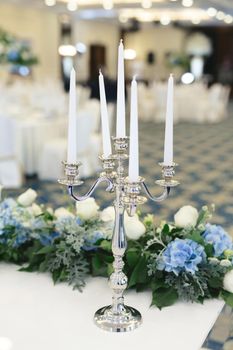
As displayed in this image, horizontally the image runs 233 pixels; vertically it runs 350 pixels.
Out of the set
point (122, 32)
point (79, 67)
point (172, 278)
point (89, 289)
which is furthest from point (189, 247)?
point (122, 32)

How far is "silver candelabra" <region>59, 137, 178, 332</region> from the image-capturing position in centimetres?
137

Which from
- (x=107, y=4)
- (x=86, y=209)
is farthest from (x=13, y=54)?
(x=86, y=209)

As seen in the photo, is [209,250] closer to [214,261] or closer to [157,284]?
[214,261]

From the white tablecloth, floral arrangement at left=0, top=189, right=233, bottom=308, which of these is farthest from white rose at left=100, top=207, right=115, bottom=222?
the white tablecloth

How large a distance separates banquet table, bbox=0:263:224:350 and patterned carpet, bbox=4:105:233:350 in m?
1.25

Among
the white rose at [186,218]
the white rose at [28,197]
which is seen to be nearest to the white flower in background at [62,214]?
the white rose at [28,197]

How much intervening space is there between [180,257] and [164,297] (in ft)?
0.43

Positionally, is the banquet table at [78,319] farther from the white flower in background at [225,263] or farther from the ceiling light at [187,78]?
the ceiling light at [187,78]

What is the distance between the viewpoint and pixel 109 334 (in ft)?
4.72

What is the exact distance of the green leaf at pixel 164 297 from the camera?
1604 millimetres

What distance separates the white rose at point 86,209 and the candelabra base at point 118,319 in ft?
1.30

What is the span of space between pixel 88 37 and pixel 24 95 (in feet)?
32.7

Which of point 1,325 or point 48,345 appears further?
point 1,325

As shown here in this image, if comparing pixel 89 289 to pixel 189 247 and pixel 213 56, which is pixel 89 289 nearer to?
pixel 189 247
